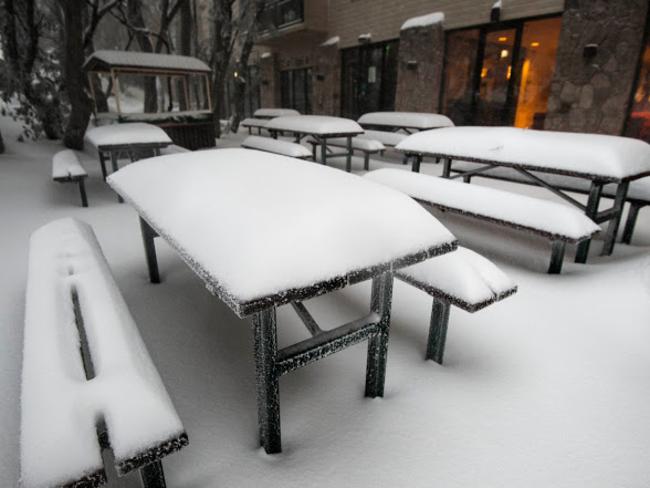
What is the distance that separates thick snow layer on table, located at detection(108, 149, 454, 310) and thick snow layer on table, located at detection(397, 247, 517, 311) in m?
0.41

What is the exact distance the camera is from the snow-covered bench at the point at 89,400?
3.32 feet

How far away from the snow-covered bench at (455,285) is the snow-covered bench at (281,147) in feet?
17.5

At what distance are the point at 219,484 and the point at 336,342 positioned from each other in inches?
28.6

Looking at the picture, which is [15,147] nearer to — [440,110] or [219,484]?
[219,484]

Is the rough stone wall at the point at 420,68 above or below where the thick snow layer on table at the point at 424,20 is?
below

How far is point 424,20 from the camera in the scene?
34.1 ft

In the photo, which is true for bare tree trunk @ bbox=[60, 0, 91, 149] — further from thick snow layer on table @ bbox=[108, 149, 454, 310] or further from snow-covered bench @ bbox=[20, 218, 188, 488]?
snow-covered bench @ bbox=[20, 218, 188, 488]

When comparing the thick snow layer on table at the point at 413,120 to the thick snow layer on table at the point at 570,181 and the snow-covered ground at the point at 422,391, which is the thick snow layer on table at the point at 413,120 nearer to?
the thick snow layer on table at the point at 570,181

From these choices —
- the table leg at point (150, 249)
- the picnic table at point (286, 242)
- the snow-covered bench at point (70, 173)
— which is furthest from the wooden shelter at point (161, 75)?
the picnic table at point (286, 242)

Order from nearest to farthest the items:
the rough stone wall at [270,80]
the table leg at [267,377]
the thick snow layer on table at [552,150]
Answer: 1. the table leg at [267,377]
2. the thick snow layer on table at [552,150]
3. the rough stone wall at [270,80]

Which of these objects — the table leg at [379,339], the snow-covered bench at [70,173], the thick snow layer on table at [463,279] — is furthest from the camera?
the snow-covered bench at [70,173]

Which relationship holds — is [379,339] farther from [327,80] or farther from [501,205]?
[327,80]

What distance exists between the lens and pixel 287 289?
4.06 feet

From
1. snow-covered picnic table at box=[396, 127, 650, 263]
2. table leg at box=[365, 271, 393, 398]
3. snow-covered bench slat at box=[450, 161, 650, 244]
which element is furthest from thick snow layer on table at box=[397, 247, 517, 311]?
snow-covered bench slat at box=[450, 161, 650, 244]
